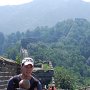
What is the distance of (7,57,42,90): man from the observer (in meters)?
4.76

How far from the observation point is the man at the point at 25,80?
4.76 m

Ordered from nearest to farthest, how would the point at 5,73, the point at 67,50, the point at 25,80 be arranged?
1. the point at 25,80
2. the point at 5,73
3. the point at 67,50

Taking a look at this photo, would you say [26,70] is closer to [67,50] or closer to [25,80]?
[25,80]

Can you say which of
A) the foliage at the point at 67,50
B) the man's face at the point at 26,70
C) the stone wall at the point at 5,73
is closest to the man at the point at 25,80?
the man's face at the point at 26,70

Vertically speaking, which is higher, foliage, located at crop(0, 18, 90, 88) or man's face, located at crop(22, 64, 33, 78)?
foliage, located at crop(0, 18, 90, 88)

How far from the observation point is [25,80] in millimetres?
4762

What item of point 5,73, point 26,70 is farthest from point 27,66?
point 5,73

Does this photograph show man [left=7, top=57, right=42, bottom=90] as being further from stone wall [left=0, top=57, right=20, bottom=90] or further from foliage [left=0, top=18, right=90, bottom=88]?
foliage [left=0, top=18, right=90, bottom=88]

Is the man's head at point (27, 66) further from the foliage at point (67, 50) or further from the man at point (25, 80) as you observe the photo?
the foliage at point (67, 50)

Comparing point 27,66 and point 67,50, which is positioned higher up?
point 67,50

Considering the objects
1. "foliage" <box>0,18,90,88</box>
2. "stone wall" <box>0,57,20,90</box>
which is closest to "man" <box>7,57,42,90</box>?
"stone wall" <box>0,57,20,90</box>

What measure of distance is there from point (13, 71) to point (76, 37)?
159328 mm

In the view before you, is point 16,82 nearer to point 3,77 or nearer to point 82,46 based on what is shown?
point 3,77

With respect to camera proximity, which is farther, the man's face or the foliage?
the foliage
